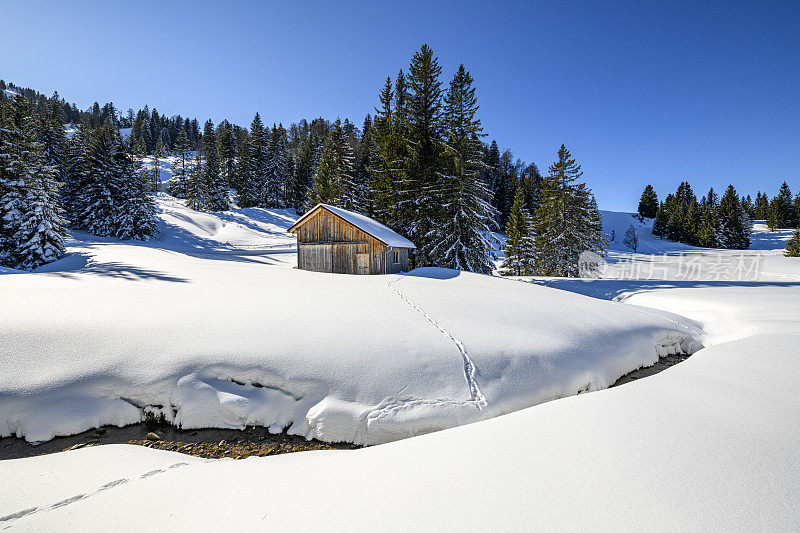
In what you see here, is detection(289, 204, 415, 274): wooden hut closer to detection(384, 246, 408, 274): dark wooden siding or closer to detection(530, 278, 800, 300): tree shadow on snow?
detection(384, 246, 408, 274): dark wooden siding

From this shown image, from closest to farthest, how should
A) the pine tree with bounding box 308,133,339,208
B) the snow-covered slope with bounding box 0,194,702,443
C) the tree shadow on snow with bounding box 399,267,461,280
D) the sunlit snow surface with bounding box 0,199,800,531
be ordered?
the sunlit snow surface with bounding box 0,199,800,531 → the snow-covered slope with bounding box 0,194,702,443 → the tree shadow on snow with bounding box 399,267,461,280 → the pine tree with bounding box 308,133,339,208

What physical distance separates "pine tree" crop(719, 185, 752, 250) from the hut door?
240 ft

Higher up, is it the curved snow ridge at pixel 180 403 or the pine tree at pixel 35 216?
the pine tree at pixel 35 216

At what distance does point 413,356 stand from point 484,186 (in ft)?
58.5

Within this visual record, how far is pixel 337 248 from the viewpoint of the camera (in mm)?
19219

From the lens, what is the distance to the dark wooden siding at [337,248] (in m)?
18.3

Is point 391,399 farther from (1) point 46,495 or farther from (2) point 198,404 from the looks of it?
(1) point 46,495

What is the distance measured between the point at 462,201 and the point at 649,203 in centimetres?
9088

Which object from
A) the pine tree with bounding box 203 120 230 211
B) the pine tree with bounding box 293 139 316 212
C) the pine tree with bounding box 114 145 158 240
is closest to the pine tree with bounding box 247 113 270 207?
the pine tree with bounding box 203 120 230 211

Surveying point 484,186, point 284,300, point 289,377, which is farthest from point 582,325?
point 484,186

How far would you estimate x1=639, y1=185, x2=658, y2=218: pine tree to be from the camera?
8369cm

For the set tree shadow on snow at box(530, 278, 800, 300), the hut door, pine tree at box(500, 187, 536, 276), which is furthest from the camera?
pine tree at box(500, 187, 536, 276)

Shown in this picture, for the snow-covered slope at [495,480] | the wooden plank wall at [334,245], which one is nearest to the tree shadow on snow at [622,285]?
the wooden plank wall at [334,245]

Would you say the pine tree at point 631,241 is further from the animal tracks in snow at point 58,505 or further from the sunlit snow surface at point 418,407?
the animal tracks in snow at point 58,505
